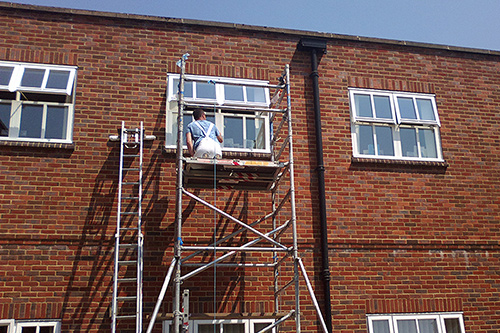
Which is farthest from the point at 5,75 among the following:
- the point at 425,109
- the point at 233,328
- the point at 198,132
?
the point at 425,109

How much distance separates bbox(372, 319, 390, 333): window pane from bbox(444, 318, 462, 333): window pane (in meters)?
1.00

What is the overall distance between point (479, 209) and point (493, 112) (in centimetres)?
200

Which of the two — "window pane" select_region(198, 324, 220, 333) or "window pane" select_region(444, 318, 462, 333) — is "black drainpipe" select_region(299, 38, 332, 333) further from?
"window pane" select_region(444, 318, 462, 333)

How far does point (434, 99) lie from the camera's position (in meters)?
10.1

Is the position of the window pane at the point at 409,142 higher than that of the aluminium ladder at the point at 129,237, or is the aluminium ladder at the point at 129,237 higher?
the window pane at the point at 409,142

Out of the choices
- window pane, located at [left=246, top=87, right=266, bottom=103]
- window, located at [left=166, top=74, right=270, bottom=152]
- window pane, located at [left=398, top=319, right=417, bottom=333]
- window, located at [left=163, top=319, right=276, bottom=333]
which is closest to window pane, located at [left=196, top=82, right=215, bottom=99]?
window, located at [left=166, top=74, right=270, bottom=152]

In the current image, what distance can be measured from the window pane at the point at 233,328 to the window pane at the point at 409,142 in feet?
→ 13.5

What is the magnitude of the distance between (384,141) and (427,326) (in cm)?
314

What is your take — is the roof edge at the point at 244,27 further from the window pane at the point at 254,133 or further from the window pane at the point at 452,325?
the window pane at the point at 452,325

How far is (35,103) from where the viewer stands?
28.0 ft

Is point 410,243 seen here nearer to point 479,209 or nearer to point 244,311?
point 479,209

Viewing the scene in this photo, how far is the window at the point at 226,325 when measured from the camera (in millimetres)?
7828

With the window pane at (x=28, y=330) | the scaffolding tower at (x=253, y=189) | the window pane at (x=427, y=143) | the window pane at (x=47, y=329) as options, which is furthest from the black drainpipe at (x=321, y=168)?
the window pane at (x=28, y=330)

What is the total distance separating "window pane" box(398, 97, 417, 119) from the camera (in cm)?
977
